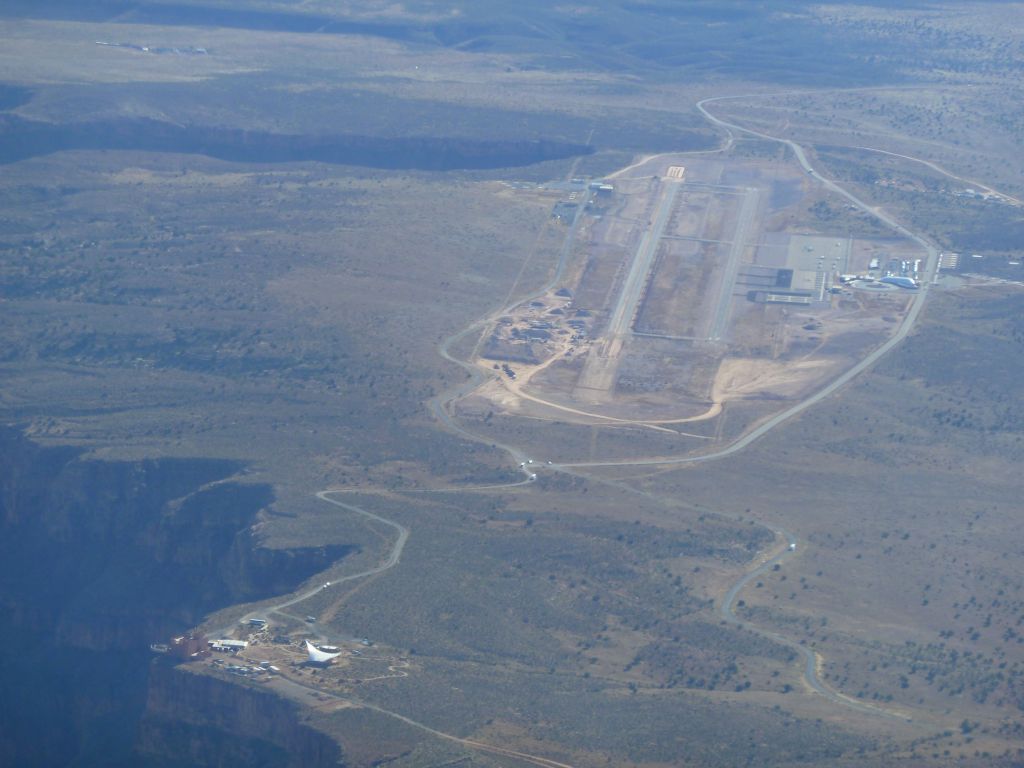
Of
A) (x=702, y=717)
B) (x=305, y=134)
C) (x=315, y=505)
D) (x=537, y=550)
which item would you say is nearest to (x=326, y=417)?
(x=315, y=505)

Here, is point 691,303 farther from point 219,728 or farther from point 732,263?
point 219,728

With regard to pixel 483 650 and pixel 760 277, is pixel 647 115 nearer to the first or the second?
pixel 760 277

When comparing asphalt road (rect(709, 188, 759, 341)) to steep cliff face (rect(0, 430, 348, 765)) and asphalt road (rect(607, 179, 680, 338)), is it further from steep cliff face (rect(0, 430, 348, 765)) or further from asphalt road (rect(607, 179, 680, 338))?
steep cliff face (rect(0, 430, 348, 765))

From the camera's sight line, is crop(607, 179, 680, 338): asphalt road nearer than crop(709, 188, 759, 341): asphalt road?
Yes

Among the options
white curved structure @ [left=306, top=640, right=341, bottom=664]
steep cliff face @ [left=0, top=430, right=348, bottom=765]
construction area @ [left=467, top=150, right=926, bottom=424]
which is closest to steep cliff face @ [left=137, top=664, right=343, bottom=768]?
white curved structure @ [left=306, top=640, right=341, bottom=664]

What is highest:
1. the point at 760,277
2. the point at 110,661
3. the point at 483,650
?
the point at 760,277

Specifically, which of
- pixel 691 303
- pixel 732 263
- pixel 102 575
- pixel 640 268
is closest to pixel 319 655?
pixel 102 575
